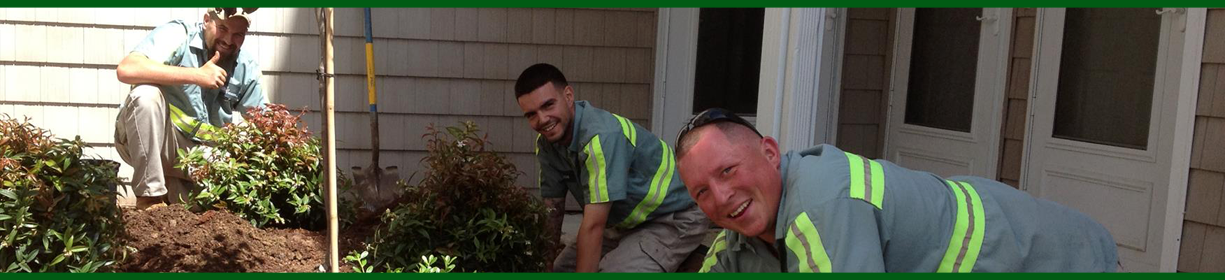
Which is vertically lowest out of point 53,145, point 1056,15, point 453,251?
point 453,251

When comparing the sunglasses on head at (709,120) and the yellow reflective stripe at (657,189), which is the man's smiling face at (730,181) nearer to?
the sunglasses on head at (709,120)

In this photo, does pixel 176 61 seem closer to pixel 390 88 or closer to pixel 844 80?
pixel 390 88

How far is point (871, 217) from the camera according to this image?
1.72 m

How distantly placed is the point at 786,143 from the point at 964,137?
5.09 ft

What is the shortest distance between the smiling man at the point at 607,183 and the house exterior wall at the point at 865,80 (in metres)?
2.17

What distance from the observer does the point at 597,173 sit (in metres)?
3.55

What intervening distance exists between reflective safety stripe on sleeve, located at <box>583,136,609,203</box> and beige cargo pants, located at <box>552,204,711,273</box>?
0.52m

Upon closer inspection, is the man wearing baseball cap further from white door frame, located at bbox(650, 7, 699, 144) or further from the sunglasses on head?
the sunglasses on head

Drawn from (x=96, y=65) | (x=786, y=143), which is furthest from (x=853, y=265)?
(x=96, y=65)

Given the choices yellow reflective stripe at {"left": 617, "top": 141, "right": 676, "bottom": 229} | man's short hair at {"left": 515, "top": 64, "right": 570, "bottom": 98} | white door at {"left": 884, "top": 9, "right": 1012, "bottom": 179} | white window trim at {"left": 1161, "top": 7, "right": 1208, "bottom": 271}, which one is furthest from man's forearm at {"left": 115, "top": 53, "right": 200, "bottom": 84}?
white window trim at {"left": 1161, "top": 7, "right": 1208, "bottom": 271}

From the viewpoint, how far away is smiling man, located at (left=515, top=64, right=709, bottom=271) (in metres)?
3.57

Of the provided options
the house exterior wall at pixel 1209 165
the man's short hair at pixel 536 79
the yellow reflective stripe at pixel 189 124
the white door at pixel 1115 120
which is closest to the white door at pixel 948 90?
the white door at pixel 1115 120

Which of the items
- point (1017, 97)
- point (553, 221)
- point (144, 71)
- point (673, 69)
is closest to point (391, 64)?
point (673, 69)

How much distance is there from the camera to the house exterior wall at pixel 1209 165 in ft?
12.1
